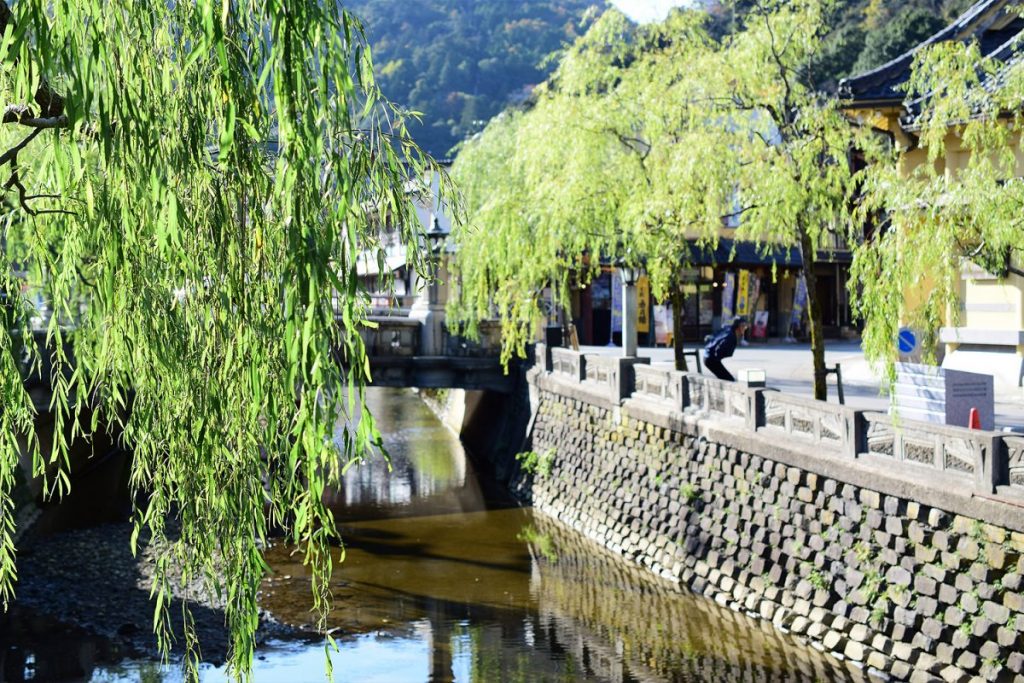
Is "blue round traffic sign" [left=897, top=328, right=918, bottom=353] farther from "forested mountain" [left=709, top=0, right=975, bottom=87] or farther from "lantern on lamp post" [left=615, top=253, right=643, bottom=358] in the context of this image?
"forested mountain" [left=709, top=0, right=975, bottom=87]

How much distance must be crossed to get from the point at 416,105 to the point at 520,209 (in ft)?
201

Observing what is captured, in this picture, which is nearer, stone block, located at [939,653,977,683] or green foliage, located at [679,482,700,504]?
stone block, located at [939,653,977,683]

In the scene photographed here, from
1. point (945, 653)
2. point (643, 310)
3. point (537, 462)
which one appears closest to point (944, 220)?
point (945, 653)

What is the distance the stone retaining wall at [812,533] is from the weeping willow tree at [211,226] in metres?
6.92

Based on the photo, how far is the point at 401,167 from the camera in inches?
245

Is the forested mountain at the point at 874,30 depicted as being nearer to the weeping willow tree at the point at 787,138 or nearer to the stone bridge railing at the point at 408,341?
the stone bridge railing at the point at 408,341

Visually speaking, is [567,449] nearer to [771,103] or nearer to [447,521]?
[447,521]

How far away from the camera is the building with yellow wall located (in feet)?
62.0

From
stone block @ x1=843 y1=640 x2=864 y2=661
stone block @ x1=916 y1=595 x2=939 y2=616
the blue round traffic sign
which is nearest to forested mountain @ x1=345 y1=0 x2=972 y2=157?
the blue round traffic sign

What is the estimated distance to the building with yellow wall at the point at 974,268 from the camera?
744 inches

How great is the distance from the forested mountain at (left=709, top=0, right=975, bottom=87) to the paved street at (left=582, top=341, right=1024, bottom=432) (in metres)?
12.5

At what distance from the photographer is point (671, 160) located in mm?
18484

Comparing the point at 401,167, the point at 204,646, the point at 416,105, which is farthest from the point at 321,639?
the point at 416,105

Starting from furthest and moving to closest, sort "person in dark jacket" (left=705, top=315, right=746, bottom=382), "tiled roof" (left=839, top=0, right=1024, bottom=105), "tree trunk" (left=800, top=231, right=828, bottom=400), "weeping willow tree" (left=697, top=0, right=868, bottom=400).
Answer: "tiled roof" (left=839, top=0, right=1024, bottom=105), "person in dark jacket" (left=705, top=315, right=746, bottom=382), "tree trunk" (left=800, top=231, right=828, bottom=400), "weeping willow tree" (left=697, top=0, right=868, bottom=400)
